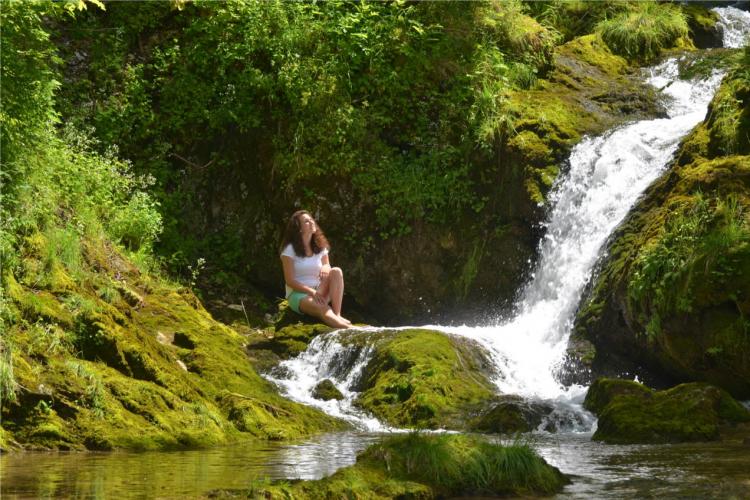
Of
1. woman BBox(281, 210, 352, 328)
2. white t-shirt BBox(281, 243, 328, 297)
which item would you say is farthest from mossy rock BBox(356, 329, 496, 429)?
white t-shirt BBox(281, 243, 328, 297)

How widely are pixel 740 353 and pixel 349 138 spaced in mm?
7656

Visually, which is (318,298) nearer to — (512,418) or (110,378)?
(512,418)

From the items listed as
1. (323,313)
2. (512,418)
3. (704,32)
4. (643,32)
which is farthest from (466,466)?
(704,32)

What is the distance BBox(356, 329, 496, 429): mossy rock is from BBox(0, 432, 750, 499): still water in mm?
1758

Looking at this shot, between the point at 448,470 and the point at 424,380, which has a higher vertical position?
the point at 448,470

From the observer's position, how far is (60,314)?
8.05m

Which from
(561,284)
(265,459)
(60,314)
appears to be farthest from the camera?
(561,284)

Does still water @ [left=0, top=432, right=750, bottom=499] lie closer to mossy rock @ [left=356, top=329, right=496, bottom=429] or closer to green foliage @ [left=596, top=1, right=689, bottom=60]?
mossy rock @ [left=356, top=329, right=496, bottom=429]

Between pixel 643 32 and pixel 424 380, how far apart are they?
10419 millimetres

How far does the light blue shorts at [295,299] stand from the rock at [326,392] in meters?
1.88

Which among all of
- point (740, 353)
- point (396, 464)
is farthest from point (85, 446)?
point (740, 353)

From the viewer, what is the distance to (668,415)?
27.2 ft

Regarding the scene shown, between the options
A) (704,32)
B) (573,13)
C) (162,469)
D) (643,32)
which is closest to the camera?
(162,469)

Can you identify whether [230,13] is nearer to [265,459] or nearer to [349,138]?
[349,138]
